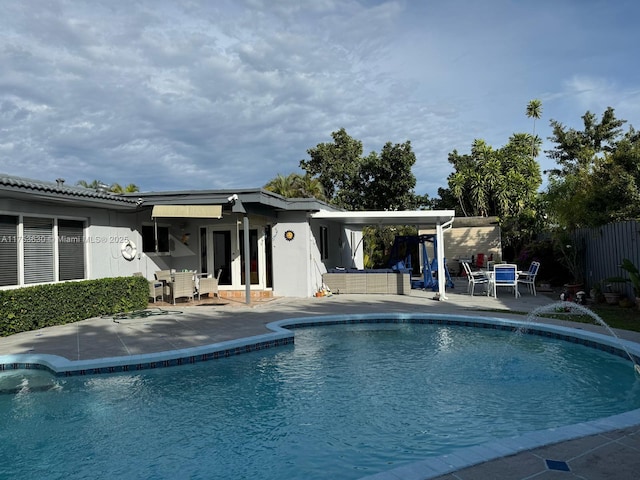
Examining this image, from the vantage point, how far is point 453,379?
21.8 ft

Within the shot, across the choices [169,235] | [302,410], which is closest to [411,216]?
[169,235]

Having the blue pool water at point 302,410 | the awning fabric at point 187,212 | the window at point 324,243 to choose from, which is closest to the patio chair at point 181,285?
the awning fabric at point 187,212

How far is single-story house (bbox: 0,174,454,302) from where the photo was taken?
10.5m

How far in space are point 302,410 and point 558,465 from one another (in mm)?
3119

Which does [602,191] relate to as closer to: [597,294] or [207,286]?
[597,294]

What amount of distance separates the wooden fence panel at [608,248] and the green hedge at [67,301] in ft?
45.1

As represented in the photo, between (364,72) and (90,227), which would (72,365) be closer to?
(90,227)

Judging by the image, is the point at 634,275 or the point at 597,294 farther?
the point at 597,294

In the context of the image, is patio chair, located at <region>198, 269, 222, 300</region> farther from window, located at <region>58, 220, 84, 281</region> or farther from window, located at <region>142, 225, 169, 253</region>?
window, located at <region>58, 220, 84, 281</region>

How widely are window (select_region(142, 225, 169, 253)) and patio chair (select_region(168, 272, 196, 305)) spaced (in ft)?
5.94

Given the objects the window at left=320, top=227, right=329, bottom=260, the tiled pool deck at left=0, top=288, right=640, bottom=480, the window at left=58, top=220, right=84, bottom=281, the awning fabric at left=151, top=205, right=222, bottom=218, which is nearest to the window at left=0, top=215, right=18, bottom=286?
the window at left=58, top=220, right=84, bottom=281

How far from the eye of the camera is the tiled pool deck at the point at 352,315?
10.7 feet

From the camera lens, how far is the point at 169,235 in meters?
15.7

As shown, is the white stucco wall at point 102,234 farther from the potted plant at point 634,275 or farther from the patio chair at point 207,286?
the potted plant at point 634,275
